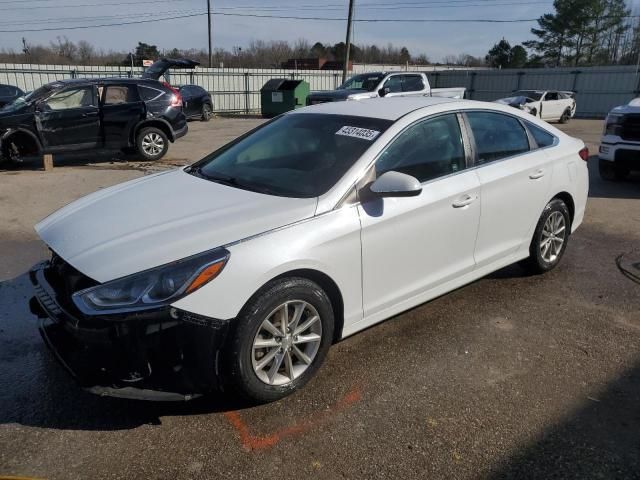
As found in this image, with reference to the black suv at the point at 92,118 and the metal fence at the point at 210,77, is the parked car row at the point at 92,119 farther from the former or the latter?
the metal fence at the point at 210,77

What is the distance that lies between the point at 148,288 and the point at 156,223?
52 cm

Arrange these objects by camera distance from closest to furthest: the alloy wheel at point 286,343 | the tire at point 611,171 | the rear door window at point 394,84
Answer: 1. the alloy wheel at point 286,343
2. the tire at point 611,171
3. the rear door window at point 394,84

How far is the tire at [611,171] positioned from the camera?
9.42 meters

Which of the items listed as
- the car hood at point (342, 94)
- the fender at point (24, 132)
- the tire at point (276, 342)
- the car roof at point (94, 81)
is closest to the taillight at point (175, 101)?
the car roof at point (94, 81)

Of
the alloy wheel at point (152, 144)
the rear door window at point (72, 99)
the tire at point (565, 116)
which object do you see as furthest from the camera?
the tire at point (565, 116)

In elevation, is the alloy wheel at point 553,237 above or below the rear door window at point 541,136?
below

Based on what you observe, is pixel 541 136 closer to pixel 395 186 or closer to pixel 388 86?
pixel 395 186

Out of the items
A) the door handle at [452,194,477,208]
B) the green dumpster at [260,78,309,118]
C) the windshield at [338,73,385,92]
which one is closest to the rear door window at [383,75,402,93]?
the windshield at [338,73,385,92]

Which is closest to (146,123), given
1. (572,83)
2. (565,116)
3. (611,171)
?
(611,171)

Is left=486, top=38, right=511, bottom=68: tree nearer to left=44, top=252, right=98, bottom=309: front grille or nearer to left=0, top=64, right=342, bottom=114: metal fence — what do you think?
left=0, top=64, right=342, bottom=114: metal fence

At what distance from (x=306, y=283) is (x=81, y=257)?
117 cm

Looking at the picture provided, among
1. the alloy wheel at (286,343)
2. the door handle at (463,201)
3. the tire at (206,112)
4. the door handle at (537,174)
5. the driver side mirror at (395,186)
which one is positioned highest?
the driver side mirror at (395,186)

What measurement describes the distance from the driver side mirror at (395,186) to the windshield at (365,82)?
13253 millimetres

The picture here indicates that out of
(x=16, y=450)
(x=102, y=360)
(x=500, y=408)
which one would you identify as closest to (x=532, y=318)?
(x=500, y=408)
